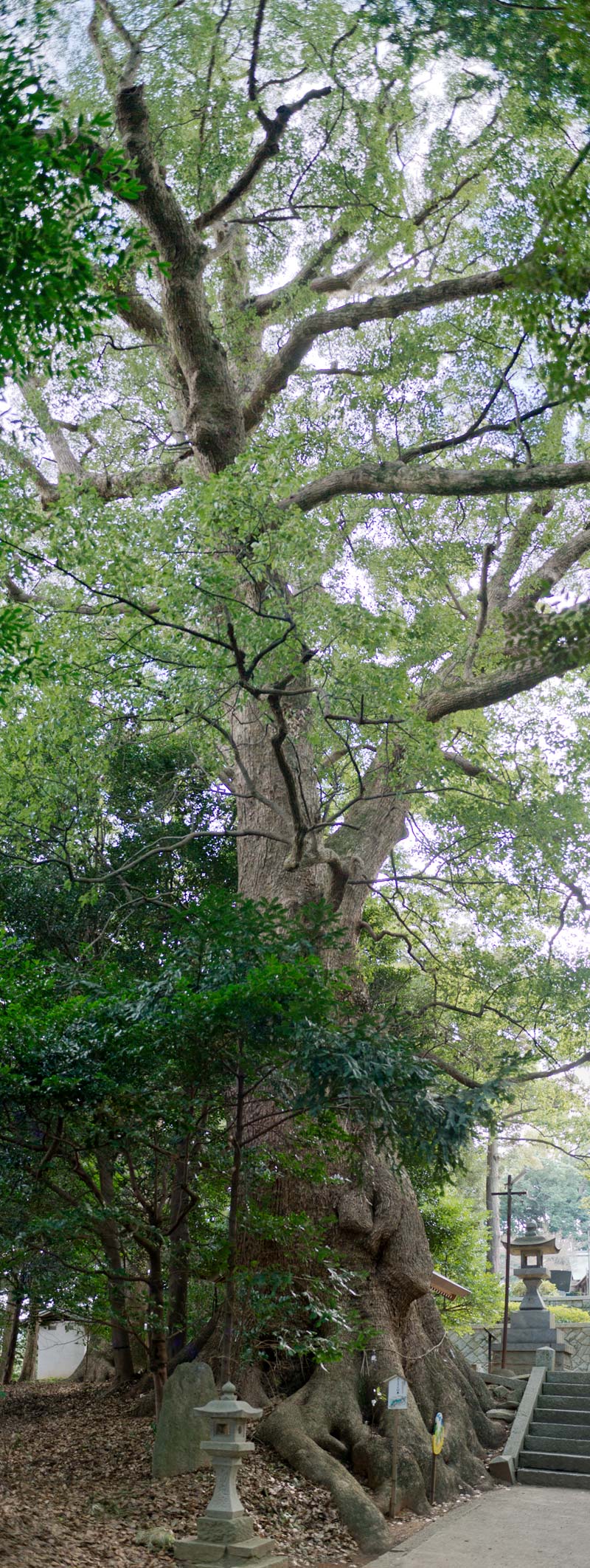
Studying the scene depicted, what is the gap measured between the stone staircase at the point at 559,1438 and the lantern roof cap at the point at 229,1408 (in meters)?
4.79

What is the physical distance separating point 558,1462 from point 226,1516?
523 cm

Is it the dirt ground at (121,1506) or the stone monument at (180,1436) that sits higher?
the stone monument at (180,1436)

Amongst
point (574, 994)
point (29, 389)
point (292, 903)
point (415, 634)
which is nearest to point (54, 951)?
point (292, 903)

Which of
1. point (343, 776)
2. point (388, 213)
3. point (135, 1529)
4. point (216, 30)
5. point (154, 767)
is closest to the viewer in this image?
point (135, 1529)

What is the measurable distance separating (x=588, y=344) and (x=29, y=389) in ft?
31.0

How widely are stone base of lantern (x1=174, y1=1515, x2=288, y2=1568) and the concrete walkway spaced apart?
36.8 inches

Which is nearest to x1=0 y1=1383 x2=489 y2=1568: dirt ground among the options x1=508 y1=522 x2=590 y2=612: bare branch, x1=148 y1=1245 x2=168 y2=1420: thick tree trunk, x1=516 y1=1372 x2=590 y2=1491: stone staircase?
x1=148 y1=1245 x2=168 y2=1420: thick tree trunk

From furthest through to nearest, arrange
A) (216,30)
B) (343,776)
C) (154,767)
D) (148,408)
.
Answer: (343,776)
(148,408)
(154,767)
(216,30)

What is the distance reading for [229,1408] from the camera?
5.93m

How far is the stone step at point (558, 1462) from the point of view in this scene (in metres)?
9.63

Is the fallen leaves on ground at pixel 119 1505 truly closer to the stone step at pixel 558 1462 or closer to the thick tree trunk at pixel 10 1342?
the thick tree trunk at pixel 10 1342

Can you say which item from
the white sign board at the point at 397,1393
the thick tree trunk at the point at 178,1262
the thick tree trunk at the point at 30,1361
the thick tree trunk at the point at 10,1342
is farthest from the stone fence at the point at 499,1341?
the white sign board at the point at 397,1393

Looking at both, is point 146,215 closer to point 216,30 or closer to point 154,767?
point 216,30

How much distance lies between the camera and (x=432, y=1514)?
764cm
